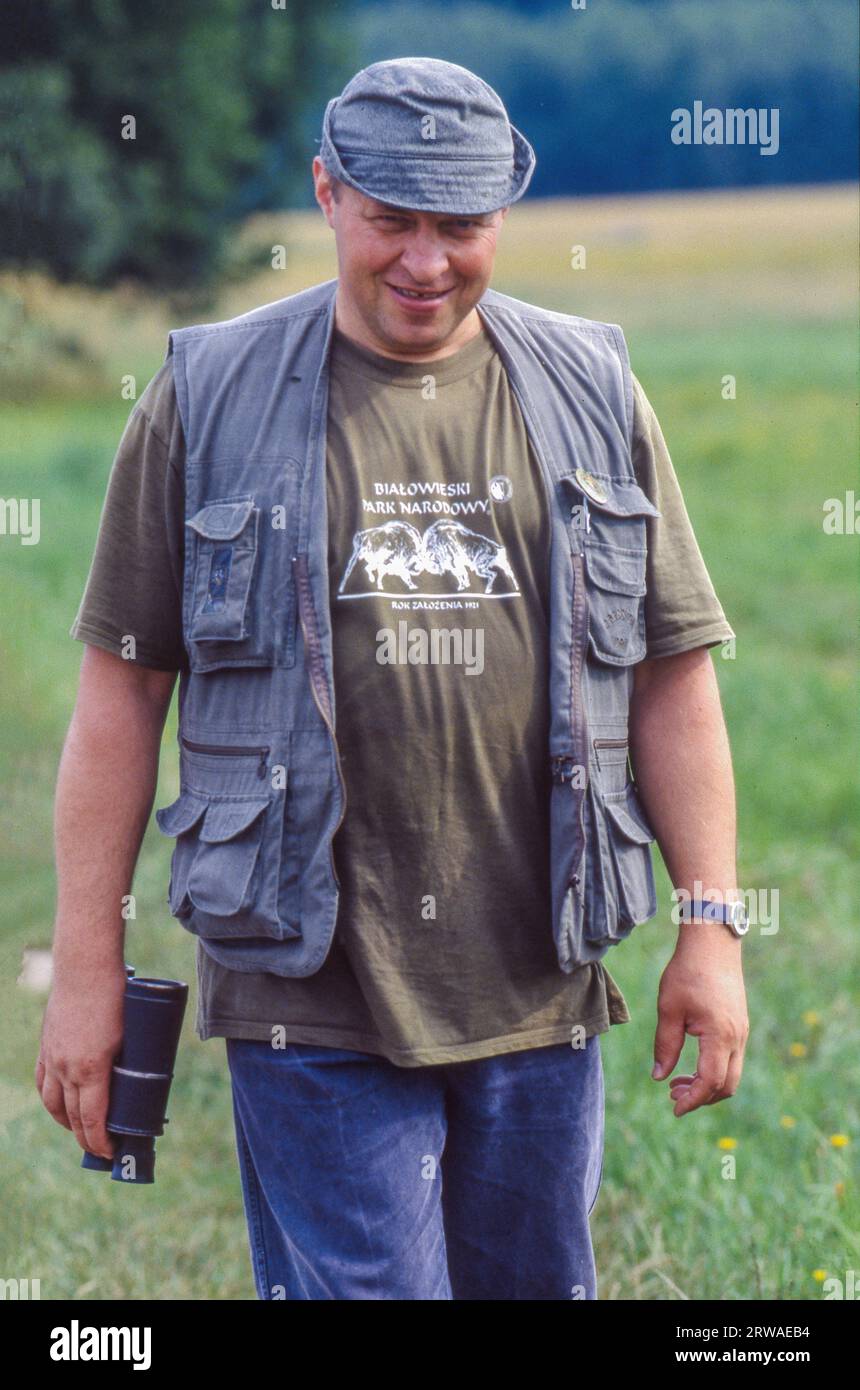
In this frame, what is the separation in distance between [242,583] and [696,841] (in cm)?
81

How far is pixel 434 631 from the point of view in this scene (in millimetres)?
2443

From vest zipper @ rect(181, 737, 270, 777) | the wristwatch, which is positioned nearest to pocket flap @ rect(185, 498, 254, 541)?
vest zipper @ rect(181, 737, 270, 777)

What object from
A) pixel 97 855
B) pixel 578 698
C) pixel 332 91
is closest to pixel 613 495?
pixel 578 698

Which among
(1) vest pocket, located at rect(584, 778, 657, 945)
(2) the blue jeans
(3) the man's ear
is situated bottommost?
(2) the blue jeans

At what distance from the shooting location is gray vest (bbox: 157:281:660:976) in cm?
246

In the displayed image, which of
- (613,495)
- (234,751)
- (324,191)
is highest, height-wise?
(324,191)

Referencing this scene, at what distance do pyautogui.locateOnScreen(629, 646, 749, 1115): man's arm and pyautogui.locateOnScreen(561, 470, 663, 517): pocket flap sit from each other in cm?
24

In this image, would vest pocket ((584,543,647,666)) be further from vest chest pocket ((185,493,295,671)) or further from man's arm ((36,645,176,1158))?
man's arm ((36,645,176,1158))

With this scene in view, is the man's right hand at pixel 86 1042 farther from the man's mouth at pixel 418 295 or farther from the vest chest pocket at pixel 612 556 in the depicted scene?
the man's mouth at pixel 418 295

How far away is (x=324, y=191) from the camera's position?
255 cm

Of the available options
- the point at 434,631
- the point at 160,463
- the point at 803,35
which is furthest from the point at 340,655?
the point at 803,35

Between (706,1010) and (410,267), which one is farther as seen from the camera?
(706,1010)

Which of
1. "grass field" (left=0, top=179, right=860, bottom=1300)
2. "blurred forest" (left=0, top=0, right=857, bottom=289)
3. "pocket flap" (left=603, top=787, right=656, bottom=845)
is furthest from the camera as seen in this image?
"blurred forest" (left=0, top=0, right=857, bottom=289)

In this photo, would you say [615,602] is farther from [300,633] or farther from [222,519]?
[222,519]
